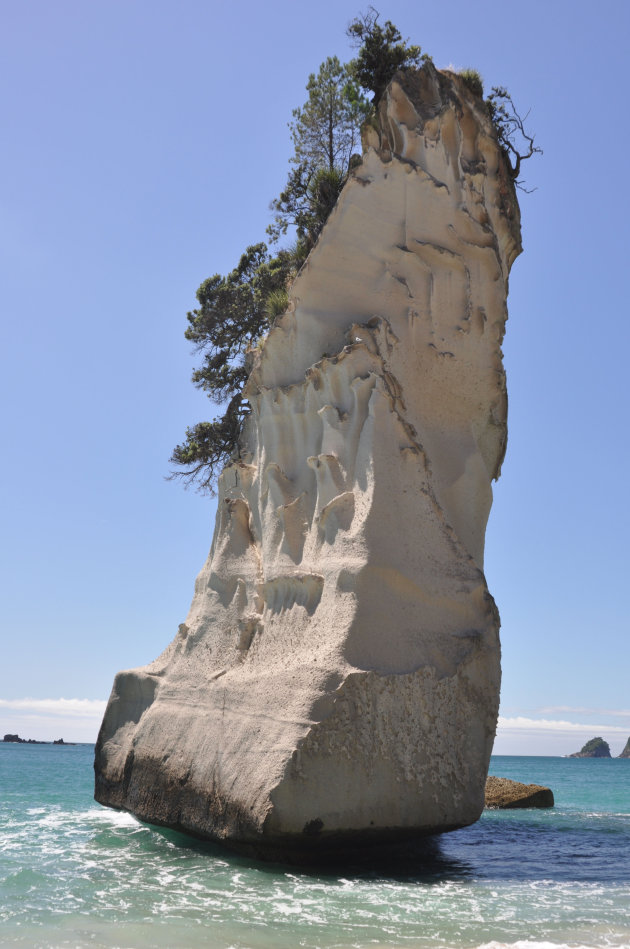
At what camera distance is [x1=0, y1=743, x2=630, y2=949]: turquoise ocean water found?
575cm

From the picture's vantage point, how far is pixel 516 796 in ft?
58.2

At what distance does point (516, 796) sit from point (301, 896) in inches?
473

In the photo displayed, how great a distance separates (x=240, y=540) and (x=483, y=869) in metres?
4.78

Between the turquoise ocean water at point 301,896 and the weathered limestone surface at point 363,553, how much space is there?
502 mm

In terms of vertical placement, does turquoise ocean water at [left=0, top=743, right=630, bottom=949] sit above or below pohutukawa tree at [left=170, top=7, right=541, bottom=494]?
below

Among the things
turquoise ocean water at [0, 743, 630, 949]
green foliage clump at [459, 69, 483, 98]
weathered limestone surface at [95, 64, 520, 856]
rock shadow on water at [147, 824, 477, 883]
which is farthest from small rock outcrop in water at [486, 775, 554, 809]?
green foliage clump at [459, 69, 483, 98]

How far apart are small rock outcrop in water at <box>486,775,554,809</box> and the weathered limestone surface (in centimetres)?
910

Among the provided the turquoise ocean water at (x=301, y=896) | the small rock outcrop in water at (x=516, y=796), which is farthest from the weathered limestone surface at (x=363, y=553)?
the small rock outcrop in water at (x=516, y=796)

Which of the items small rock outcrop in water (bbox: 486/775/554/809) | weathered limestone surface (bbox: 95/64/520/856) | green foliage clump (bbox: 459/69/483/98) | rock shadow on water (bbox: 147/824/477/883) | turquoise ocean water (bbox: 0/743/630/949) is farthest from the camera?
small rock outcrop in water (bbox: 486/775/554/809)

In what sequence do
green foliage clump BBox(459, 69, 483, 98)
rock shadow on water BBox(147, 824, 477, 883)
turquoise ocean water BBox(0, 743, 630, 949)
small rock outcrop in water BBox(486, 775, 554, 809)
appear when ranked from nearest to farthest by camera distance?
turquoise ocean water BBox(0, 743, 630, 949) < rock shadow on water BBox(147, 824, 477, 883) < green foliage clump BBox(459, 69, 483, 98) < small rock outcrop in water BBox(486, 775, 554, 809)

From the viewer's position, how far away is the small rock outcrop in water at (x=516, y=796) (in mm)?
17562

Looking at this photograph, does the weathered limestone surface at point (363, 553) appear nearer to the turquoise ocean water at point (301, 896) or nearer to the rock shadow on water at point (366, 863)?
the rock shadow on water at point (366, 863)

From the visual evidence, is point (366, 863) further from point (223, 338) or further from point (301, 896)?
point (223, 338)

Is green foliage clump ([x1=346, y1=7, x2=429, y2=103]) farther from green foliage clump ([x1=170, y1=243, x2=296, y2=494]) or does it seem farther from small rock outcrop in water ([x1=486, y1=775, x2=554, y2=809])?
small rock outcrop in water ([x1=486, y1=775, x2=554, y2=809])
